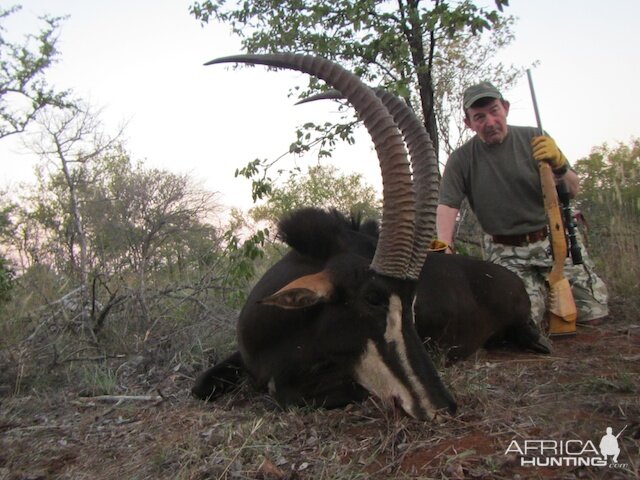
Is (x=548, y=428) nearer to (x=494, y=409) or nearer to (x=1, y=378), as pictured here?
(x=494, y=409)

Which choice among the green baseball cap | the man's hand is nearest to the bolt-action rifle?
the man's hand

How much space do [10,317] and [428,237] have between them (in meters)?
4.42

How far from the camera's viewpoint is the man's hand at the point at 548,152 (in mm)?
4535

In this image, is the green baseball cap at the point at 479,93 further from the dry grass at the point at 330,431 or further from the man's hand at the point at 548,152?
the dry grass at the point at 330,431

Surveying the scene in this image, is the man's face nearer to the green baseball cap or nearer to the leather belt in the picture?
the green baseball cap

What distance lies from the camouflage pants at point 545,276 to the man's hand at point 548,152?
745mm

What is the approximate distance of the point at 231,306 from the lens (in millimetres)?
5398

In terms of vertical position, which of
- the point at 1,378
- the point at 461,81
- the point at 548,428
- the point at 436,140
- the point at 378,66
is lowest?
the point at 548,428

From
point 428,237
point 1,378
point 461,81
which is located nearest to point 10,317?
point 1,378

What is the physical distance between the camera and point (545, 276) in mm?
4973

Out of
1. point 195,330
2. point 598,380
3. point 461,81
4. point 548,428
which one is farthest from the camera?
point 461,81

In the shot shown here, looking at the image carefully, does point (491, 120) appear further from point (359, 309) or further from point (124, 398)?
point (124, 398)

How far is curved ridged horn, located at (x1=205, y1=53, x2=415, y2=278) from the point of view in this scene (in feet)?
9.46

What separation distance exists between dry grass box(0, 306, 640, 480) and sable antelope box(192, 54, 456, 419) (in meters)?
0.16
